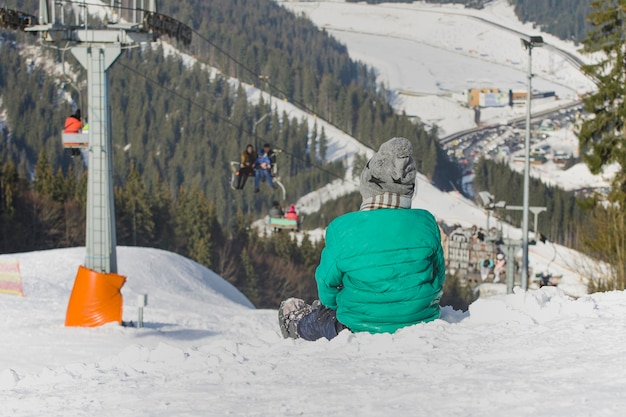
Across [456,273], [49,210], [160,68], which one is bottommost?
[456,273]

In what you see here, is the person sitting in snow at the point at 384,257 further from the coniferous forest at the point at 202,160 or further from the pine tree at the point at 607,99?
the coniferous forest at the point at 202,160

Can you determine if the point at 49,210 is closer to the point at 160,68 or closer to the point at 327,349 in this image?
the point at 327,349

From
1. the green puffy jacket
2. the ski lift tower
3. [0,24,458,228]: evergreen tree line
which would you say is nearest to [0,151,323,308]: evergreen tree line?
the ski lift tower

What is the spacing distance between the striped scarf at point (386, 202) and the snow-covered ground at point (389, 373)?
2.16 ft

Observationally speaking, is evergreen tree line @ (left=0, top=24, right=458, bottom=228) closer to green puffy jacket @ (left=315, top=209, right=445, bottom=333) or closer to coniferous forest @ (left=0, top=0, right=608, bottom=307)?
coniferous forest @ (left=0, top=0, right=608, bottom=307)

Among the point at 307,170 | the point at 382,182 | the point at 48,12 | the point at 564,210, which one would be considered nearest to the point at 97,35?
the point at 48,12

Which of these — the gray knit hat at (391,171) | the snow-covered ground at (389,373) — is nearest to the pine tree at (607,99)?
the snow-covered ground at (389,373)

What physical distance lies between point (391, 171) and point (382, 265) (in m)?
0.53

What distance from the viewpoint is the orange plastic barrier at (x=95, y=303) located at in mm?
19594

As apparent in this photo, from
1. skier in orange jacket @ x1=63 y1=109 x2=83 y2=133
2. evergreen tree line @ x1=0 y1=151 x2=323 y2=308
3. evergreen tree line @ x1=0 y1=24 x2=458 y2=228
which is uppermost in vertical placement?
evergreen tree line @ x1=0 y1=24 x2=458 y2=228

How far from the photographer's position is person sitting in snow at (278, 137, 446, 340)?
564 centimetres

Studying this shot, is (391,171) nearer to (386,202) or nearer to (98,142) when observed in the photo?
(386,202)

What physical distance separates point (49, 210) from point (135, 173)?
50.2 ft

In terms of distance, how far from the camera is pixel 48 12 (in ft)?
66.2
